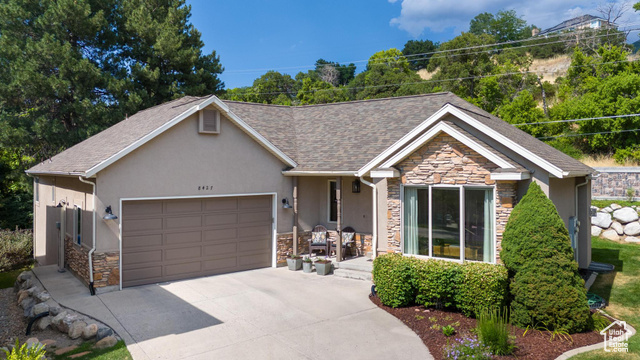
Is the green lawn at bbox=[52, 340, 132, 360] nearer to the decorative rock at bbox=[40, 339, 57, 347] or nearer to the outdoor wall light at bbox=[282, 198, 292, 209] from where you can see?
the decorative rock at bbox=[40, 339, 57, 347]

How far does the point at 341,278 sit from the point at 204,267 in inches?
158

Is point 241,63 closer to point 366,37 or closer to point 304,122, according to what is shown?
point 366,37

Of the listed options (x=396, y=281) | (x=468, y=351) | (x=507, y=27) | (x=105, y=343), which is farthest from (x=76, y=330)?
(x=507, y=27)

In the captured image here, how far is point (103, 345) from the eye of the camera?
7.53 m

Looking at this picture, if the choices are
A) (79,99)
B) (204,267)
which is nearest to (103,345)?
(204,267)

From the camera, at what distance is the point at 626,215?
16.8m

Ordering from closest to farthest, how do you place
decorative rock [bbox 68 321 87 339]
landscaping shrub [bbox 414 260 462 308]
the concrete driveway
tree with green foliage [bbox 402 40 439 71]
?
1. the concrete driveway
2. decorative rock [bbox 68 321 87 339]
3. landscaping shrub [bbox 414 260 462 308]
4. tree with green foliage [bbox 402 40 439 71]

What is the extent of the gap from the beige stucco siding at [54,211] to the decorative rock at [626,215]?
18637mm

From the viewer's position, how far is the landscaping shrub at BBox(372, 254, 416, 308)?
9523mm

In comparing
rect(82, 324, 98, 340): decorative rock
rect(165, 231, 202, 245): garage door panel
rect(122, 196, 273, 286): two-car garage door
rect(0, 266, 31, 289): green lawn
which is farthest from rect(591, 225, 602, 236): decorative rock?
rect(0, 266, 31, 289): green lawn

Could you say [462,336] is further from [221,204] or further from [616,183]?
[616,183]

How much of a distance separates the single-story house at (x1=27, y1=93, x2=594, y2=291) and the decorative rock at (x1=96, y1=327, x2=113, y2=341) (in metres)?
3.13

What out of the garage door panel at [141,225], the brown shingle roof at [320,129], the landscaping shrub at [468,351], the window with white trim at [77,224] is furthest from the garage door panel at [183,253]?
the landscaping shrub at [468,351]

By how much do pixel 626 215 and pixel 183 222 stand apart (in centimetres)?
1652
